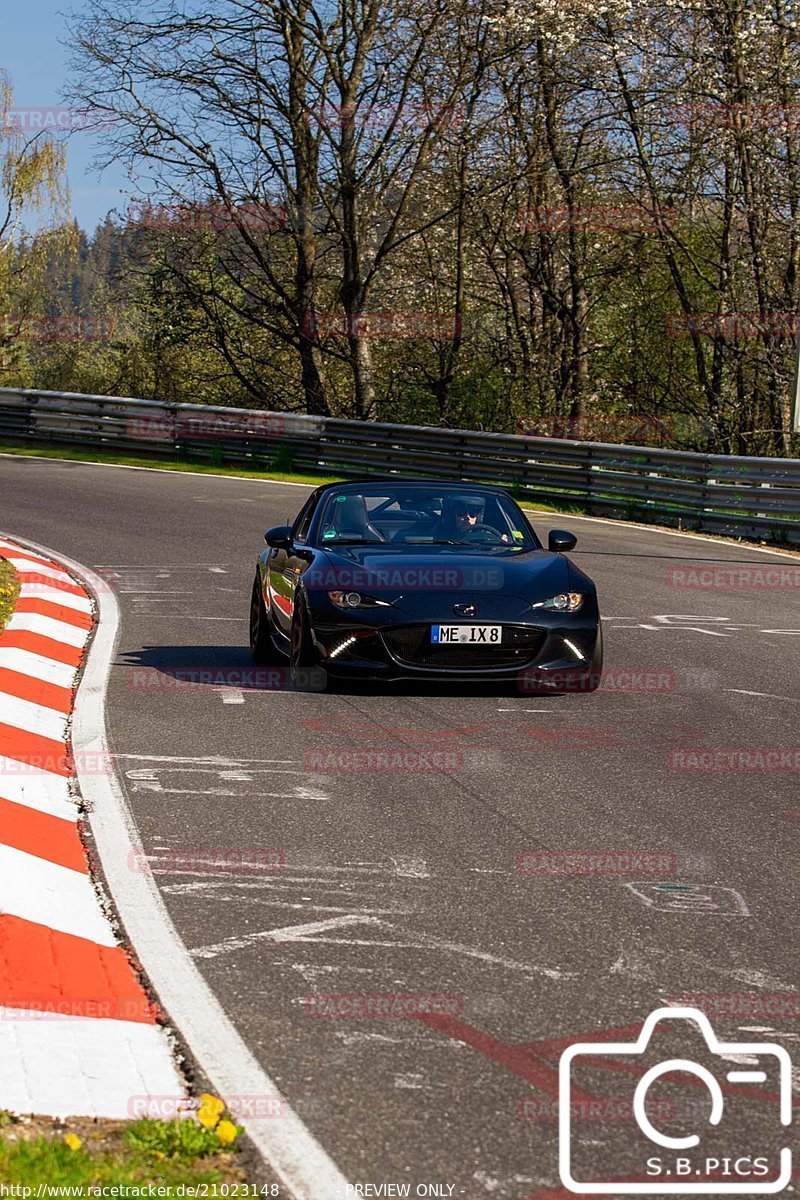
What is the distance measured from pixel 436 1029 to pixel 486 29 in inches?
1124

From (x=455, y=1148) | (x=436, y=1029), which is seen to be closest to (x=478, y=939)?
(x=436, y=1029)

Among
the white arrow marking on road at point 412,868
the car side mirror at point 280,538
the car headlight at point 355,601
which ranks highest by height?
the car side mirror at point 280,538

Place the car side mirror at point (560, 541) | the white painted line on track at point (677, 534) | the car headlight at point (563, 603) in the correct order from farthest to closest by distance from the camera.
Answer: the white painted line on track at point (677, 534), the car side mirror at point (560, 541), the car headlight at point (563, 603)

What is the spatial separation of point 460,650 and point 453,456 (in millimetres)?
17295

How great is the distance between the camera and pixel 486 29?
30.3m

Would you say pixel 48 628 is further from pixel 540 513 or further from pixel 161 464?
pixel 161 464

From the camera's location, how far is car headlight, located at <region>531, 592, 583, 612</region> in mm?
9984

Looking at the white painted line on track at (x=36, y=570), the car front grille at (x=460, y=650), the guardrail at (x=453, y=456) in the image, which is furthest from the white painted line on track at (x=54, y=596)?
the guardrail at (x=453, y=456)

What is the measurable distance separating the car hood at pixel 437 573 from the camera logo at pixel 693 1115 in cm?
570

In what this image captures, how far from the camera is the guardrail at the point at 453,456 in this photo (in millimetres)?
22125

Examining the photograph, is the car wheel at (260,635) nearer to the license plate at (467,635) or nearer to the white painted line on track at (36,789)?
the license plate at (467,635)

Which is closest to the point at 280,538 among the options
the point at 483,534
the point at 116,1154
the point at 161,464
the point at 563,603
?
the point at 483,534

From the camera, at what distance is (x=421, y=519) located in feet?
36.5

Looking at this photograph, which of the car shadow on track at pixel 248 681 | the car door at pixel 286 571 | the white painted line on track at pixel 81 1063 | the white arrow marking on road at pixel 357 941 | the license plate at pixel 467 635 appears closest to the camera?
the white painted line on track at pixel 81 1063
